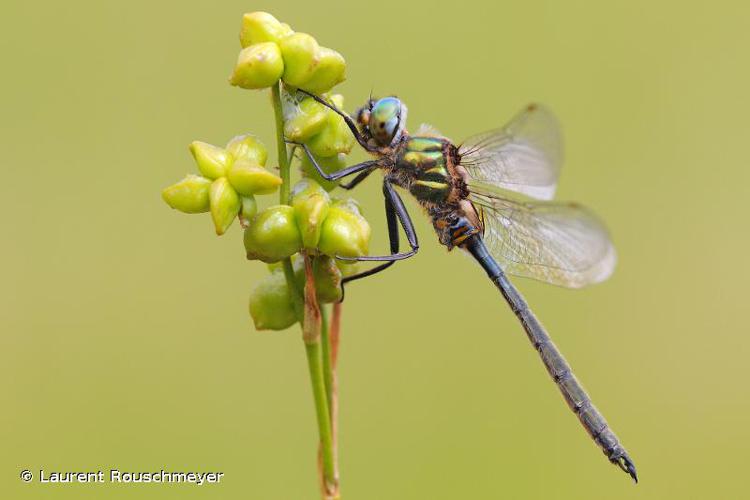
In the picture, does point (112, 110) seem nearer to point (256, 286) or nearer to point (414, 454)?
point (414, 454)

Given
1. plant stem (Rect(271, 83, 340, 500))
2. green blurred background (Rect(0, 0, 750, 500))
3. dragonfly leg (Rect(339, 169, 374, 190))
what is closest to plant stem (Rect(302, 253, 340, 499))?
plant stem (Rect(271, 83, 340, 500))

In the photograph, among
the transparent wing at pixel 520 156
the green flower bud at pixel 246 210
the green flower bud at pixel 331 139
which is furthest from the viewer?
the transparent wing at pixel 520 156

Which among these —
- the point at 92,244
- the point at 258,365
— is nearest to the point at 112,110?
the point at 92,244

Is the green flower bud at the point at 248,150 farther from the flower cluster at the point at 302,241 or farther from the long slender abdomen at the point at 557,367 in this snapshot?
the long slender abdomen at the point at 557,367

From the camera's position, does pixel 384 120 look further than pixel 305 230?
Yes

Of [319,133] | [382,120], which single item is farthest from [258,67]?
[382,120]

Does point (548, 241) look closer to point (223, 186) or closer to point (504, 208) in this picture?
point (504, 208)

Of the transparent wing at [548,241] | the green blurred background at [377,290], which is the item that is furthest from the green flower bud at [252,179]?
the green blurred background at [377,290]
